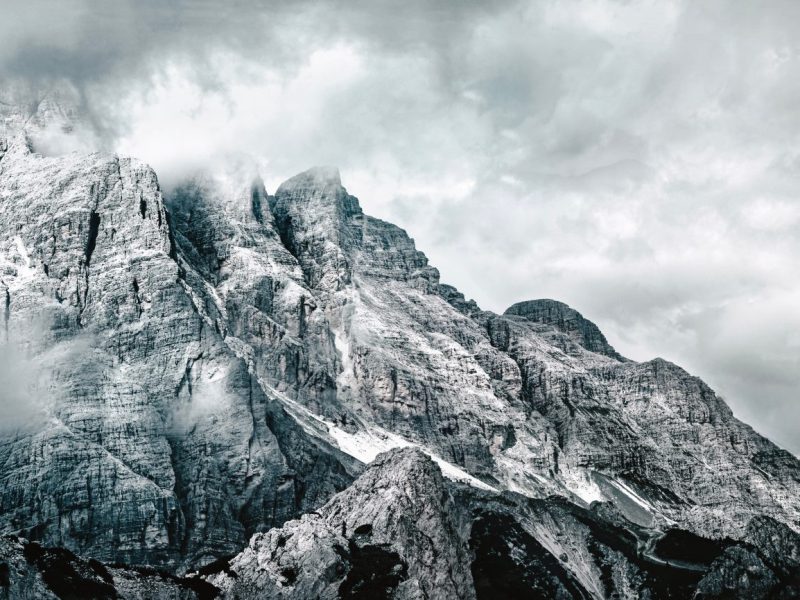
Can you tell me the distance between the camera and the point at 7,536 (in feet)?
482

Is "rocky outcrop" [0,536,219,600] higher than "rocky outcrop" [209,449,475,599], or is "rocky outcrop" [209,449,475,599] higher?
"rocky outcrop" [209,449,475,599]

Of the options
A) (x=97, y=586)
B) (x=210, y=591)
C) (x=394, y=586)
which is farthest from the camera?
(x=394, y=586)

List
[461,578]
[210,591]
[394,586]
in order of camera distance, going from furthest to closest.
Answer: [461,578]
[394,586]
[210,591]

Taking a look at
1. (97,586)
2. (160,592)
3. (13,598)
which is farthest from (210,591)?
(13,598)

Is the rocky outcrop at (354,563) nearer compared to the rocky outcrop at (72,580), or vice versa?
the rocky outcrop at (72,580)

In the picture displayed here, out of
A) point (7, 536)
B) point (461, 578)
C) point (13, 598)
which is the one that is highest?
point (461, 578)

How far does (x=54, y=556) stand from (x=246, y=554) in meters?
43.7

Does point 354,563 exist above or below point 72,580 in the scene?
above

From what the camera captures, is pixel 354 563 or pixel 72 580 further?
pixel 354 563

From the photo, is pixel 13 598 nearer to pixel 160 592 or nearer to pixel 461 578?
pixel 160 592

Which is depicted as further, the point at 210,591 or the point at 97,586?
the point at 210,591

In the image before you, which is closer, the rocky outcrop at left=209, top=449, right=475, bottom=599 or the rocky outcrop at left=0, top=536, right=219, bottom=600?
the rocky outcrop at left=0, top=536, right=219, bottom=600

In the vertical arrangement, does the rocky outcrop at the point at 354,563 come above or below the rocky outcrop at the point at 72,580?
above

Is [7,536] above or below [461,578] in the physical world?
below
